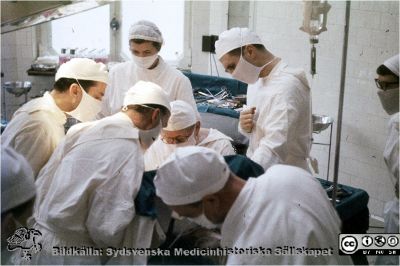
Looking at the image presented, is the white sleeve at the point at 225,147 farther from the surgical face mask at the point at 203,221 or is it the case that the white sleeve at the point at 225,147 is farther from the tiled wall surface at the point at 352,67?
the surgical face mask at the point at 203,221

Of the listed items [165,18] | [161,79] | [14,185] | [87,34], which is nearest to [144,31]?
[161,79]

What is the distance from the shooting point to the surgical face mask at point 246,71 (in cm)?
174

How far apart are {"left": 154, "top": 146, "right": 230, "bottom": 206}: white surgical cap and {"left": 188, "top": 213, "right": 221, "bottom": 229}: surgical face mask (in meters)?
0.07

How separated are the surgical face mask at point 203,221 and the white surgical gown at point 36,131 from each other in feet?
1.80

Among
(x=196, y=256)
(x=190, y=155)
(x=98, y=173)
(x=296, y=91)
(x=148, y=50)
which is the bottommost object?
(x=196, y=256)

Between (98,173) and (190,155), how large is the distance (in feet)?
1.14

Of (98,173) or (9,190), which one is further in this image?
(98,173)

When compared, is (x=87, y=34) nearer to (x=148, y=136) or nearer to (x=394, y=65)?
(x=148, y=136)

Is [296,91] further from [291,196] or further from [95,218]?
[95,218]

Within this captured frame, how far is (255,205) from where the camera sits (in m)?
1.15

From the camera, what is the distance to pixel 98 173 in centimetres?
133

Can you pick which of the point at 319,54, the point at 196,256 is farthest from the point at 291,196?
the point at 319,54

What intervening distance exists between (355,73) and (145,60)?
38.8 inches

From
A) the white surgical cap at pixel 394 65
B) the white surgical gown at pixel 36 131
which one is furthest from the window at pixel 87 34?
the white surgical cap at pixel 394 65
